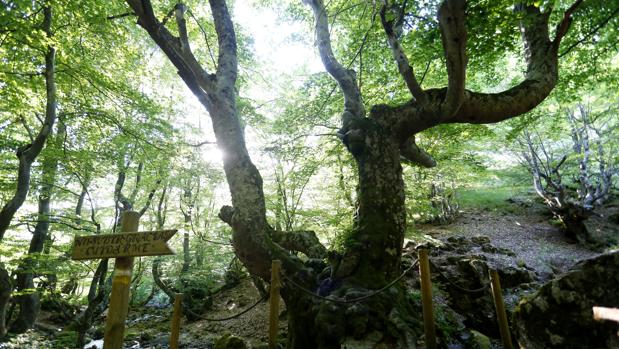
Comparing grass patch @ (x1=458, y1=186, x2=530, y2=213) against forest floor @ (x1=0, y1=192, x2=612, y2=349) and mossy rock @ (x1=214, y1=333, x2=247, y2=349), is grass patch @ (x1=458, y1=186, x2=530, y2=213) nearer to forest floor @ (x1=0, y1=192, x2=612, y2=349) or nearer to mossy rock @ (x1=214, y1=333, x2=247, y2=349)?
forest floor @ (x1=0, y1=192, x2=612, y2=349)

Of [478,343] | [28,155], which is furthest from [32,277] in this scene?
[478,343]

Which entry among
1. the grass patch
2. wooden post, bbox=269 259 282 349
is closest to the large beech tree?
wooden post, bbox=269 259 282 349

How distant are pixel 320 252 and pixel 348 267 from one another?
1180 millimetres

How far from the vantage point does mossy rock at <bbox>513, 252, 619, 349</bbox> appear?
11.2 ft

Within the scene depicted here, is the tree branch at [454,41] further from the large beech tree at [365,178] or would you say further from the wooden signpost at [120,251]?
the wooden signpost at [120,251]

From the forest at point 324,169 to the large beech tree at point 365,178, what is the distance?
0.03 meters

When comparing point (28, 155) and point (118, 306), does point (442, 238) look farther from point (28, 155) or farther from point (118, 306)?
point (28, 155)

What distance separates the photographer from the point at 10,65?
19.8 feet

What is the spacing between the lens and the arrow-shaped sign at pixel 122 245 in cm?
320

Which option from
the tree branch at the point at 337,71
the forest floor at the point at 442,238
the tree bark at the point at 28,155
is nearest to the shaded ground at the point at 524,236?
the forest floor at the point at 442,238

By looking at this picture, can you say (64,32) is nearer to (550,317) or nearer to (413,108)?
(413,108)

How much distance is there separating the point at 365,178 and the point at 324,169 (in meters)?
5.92

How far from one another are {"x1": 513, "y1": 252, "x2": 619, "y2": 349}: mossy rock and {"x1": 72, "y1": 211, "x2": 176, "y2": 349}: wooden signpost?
4405 mm

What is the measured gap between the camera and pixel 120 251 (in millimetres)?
3209
